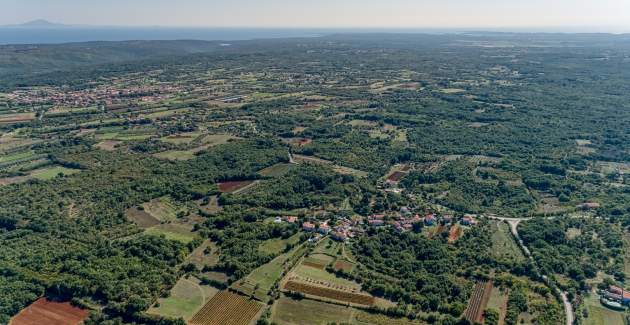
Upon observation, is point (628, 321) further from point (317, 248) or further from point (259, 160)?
point (259, 160)

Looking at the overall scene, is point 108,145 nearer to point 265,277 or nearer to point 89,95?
point 89,95

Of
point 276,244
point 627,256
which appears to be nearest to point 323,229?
point 276,244

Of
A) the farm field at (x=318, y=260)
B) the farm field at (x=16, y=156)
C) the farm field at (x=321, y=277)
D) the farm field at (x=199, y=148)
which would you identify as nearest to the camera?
the farm field at (x=321, y=277)

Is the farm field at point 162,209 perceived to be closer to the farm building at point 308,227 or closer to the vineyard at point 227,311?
the farm building at point 308,227

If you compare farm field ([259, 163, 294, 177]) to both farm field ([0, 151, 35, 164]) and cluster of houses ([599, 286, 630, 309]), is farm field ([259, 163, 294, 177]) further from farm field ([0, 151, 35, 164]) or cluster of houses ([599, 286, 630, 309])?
cluster of houses ([599, 286, 630, 309])

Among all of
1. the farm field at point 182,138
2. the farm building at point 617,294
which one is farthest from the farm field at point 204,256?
the farm field at point 182,138

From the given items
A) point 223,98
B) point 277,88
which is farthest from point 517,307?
point 277,88

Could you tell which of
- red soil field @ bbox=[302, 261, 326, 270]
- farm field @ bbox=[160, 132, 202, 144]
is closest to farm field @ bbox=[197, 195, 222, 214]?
red soil field @ bbox=[302, 261, 326, 270]

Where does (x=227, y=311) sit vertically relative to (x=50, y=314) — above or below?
below
